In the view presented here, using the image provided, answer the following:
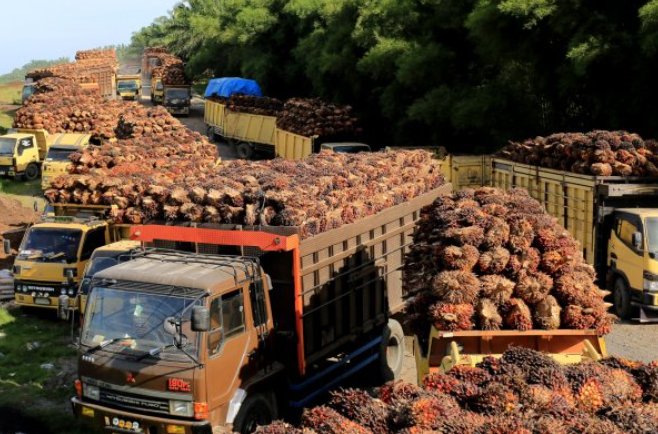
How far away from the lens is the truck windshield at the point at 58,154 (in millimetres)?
27252

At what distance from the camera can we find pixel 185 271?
873 centimetres

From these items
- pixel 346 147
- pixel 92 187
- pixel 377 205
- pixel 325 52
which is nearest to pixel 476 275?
pixel 377 205

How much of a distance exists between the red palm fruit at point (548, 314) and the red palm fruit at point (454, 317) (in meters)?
0.76

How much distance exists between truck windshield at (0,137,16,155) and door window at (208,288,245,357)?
84.7 ft

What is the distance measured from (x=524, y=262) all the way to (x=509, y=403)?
3.05 m

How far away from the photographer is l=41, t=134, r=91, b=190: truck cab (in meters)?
26.4

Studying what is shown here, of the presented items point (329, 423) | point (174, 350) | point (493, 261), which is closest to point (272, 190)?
point (174, 350)

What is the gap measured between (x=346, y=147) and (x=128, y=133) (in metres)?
7.85

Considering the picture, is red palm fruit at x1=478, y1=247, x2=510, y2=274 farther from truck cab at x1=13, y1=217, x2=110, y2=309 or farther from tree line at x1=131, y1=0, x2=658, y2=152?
tree line at x1=131, y1=0, x2=658, y2=152

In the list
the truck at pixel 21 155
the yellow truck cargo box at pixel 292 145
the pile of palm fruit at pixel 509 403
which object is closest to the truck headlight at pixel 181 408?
the pile of palm fruit at pixel 509 403

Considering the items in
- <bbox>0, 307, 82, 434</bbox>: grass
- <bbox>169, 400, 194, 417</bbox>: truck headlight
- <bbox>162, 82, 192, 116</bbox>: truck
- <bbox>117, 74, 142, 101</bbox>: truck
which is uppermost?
<bbox>117, 74, 142, 101</bbox>: truck

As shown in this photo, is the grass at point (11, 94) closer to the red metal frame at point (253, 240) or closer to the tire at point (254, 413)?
the red metal frame at point (253, 240)

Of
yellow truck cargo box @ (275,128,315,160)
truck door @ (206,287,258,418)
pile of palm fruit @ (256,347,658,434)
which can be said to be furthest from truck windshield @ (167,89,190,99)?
pile of palm fruit @ (256,347,658,434)

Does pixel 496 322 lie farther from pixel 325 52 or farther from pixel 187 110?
pixel 187 110
